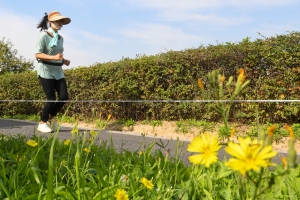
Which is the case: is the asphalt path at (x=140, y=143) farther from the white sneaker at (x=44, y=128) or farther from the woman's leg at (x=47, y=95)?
the woman's leg at (x=47, y=95)

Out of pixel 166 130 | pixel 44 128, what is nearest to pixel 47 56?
pixel 44 128

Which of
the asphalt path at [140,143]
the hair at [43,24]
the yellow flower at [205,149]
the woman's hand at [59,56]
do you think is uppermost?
the hair at [43,24]

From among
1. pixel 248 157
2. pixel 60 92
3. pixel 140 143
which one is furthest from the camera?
pixel 60 92

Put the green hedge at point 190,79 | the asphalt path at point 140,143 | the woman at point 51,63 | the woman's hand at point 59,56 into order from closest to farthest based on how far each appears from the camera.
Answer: the asphalt path at point 140,143
the woman's hand at point 59,56
the woman at point 51,63
the green hedge at point 190,79

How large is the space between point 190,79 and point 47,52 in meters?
3.09

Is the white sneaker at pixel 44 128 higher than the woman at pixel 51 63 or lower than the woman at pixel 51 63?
lower

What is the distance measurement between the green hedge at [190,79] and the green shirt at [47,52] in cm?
247

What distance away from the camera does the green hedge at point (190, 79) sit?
6797mm

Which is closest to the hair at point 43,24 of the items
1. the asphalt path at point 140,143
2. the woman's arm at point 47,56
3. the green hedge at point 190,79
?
the woman's arm at point 47,56

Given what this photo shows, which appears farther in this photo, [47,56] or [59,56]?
[47,56]

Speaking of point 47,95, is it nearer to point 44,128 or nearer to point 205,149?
point 44,128

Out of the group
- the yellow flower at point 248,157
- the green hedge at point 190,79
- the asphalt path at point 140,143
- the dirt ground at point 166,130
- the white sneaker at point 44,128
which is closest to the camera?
the yellow flower at point 248,157

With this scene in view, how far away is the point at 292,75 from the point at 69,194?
5.84m

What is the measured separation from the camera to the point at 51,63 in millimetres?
6547
